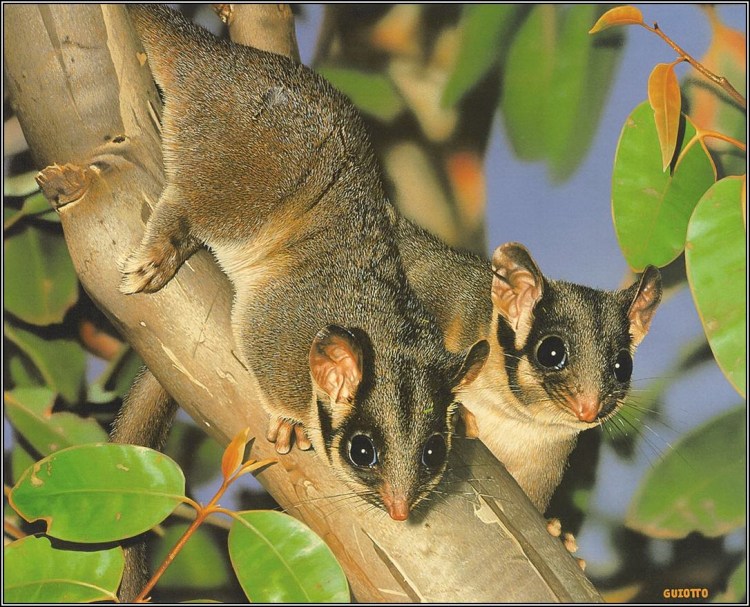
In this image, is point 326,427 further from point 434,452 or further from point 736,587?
point 736,587

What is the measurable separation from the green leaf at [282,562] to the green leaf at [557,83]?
3.64 ft

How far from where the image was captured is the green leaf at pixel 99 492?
75.9 inches

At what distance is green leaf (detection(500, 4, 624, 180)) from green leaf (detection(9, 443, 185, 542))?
1226 mm

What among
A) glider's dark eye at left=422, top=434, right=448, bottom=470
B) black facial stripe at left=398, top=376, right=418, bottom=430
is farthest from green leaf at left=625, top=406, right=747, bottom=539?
black facial stripe at left=398, top=376, right=418, bottom=430

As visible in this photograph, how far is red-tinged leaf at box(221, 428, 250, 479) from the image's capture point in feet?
6.39

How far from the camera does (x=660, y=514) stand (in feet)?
7.01

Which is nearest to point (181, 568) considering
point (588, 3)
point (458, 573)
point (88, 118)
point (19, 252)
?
point (458, 573)

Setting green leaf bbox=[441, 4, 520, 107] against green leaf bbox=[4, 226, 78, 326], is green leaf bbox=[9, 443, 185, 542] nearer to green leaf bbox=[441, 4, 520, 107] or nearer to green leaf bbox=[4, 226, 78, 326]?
green leaf bbox=[4, 226, 78, 326]

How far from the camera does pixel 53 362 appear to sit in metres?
2.13

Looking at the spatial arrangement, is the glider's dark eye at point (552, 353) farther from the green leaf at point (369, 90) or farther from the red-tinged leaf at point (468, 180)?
the green leaf at point (369, 90)

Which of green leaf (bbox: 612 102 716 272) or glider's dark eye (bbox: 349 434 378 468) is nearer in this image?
glider's dark eye (bbox: 349 434 378 468)

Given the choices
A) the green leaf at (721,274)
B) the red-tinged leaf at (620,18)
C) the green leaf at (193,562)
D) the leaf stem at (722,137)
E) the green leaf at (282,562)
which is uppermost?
the red-tinged leaf at (620,18)

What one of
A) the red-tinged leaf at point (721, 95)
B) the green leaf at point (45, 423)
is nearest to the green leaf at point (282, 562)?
the green leaf at point (45, 423)

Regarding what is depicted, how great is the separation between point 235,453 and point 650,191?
126 cm
